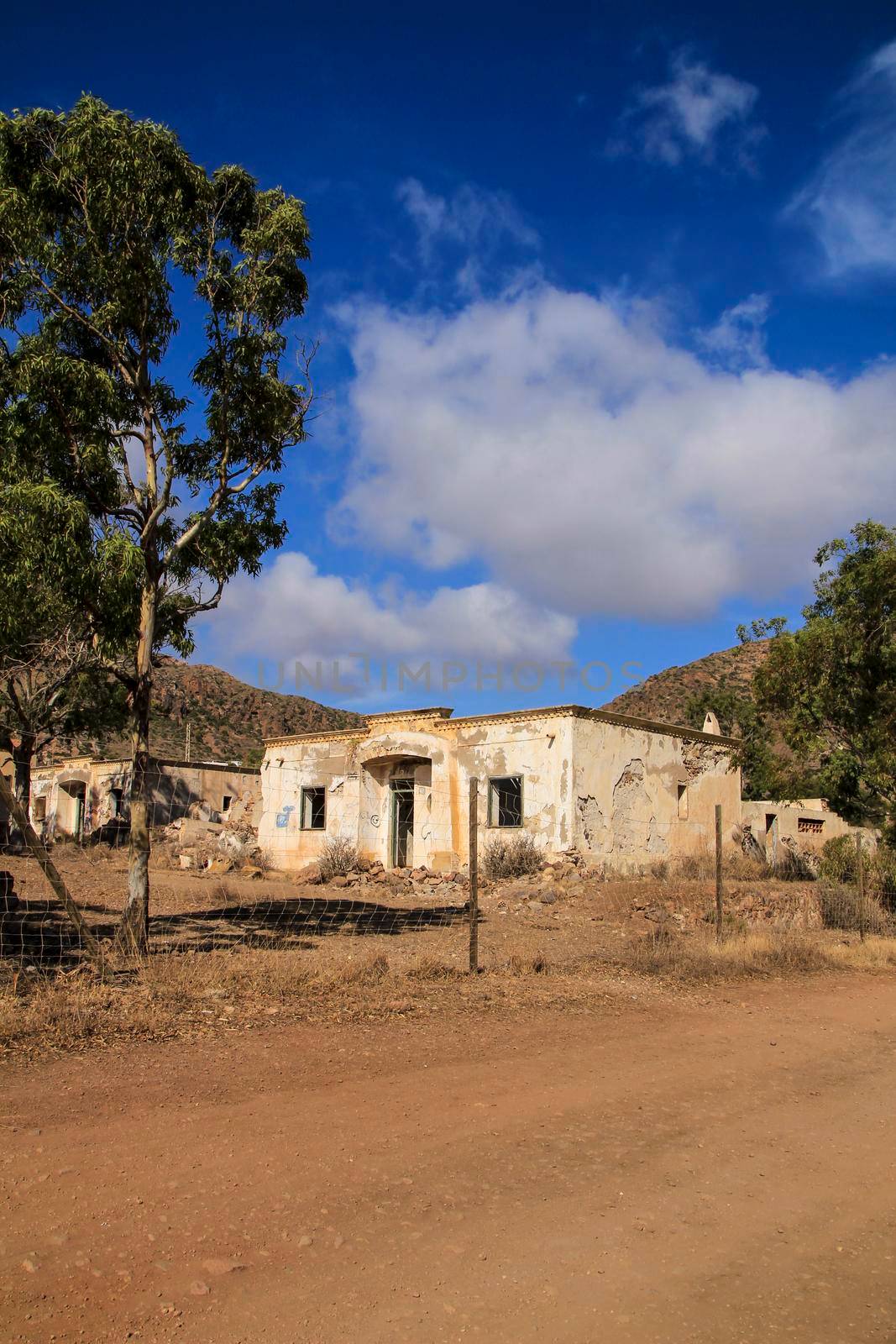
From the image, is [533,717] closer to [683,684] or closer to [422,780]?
[422,780]

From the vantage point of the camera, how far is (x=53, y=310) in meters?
10.2

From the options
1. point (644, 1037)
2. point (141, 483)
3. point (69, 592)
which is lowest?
point (644, 1037)

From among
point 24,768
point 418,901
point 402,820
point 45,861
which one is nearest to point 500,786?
point 402,820

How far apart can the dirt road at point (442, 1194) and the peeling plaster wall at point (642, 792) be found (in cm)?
1447

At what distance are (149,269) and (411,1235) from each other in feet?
31.4

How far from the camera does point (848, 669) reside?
16547 millimetres

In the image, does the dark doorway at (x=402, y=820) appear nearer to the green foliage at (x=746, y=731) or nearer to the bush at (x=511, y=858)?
the bush at (x=511, y=858)

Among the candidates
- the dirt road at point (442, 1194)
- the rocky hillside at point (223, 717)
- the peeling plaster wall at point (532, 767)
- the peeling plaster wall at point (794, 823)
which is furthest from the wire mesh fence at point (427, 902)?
the rocky hillside at point (223, 717)

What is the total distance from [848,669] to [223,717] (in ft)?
146

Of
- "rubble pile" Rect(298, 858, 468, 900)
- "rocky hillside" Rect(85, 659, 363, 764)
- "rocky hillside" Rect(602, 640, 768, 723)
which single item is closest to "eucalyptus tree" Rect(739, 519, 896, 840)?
"rubble pile" Rect(298, 858, 468, 900)

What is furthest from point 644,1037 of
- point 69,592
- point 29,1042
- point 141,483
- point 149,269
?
point 149,269

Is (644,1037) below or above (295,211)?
below

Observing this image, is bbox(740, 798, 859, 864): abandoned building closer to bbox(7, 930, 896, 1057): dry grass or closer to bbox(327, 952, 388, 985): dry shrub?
bbox(7, 930, 896, 1057): dry grass

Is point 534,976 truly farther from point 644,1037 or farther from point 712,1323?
point 712,1323
